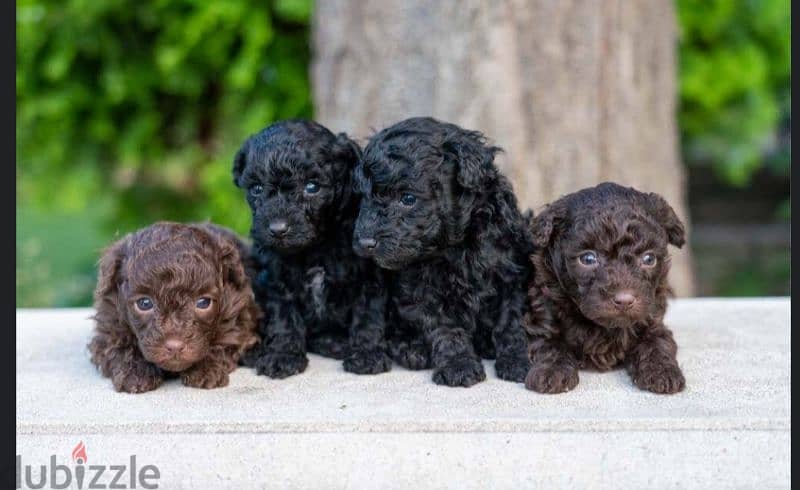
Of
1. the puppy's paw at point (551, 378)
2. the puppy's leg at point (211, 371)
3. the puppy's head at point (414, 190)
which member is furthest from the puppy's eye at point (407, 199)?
the puppy's leg at point (211, 371)

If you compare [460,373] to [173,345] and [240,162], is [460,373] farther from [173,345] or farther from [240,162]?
[240,162]

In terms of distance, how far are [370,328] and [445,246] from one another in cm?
63

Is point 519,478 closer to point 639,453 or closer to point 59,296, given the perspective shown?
point 639,453

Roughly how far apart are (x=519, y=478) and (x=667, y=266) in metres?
1.20

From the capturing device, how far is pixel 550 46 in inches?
255

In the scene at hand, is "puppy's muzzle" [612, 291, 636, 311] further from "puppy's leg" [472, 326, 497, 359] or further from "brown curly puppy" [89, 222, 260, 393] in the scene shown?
"brown curly puppy" [89, 222, 260, 393]

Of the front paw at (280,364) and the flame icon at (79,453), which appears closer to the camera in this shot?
the flame icon at (79,453)

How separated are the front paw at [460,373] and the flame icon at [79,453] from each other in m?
1.64

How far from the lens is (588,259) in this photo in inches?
169

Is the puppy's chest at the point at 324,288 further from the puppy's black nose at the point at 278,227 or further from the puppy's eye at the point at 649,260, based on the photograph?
the puppy's eye at the point at 649,260

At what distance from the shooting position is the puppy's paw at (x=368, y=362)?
15.7 ft

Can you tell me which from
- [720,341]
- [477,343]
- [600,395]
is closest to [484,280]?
[477,343]

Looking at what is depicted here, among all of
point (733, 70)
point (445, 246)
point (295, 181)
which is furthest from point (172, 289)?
point (733, 70)

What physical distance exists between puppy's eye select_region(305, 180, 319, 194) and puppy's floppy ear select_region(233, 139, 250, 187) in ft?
1.25
